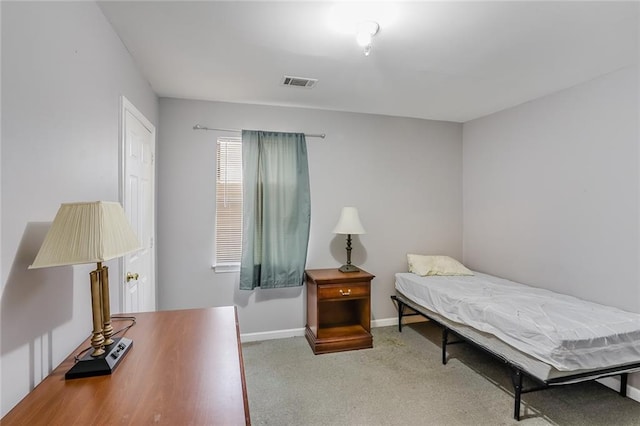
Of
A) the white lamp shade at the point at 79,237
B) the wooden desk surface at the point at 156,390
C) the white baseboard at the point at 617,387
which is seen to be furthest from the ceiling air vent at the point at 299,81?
the white baseboard at the point at 617,387

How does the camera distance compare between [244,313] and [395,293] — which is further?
[395,293]

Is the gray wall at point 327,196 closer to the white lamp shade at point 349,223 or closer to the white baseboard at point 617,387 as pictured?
the white lamp shade at point 349,223

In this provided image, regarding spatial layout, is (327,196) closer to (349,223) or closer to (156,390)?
(349,223)

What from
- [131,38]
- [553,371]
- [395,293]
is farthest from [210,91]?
[553,371]

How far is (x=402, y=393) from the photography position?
2441mm

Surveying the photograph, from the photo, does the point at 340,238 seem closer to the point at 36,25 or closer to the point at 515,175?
the point at 515,175

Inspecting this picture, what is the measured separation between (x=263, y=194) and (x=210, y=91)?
43.5 inches

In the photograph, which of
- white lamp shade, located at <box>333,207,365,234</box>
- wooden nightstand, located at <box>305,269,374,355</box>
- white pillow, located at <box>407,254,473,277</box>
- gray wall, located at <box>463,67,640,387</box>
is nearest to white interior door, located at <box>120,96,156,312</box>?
wooden nightstand, located at <box>305,269,374,355</box>

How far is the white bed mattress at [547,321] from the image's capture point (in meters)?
1.94

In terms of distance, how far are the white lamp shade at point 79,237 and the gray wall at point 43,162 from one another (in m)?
0.11

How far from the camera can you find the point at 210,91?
117 inches

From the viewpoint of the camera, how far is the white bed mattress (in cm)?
194

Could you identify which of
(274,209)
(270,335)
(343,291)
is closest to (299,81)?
(274,209)

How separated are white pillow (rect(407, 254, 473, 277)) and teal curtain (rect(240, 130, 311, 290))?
1.29 meters
